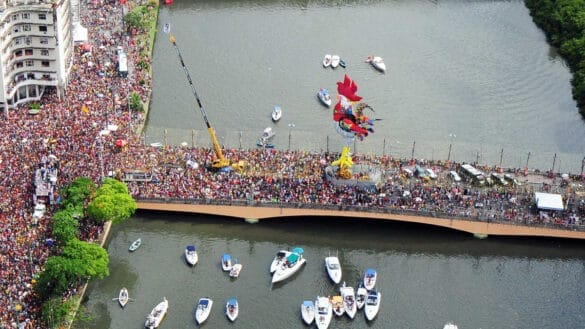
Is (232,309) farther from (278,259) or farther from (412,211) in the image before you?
(412,211)

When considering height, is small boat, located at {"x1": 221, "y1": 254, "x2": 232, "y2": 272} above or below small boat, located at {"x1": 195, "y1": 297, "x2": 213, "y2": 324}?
above

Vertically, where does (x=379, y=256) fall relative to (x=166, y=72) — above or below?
below

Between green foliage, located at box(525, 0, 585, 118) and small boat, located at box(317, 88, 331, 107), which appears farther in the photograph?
green foliage, located at box(525, 0, 585, 118)

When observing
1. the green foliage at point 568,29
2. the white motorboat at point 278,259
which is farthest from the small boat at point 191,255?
the green foliage at point 568,29

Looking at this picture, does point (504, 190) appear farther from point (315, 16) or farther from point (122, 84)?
point (315, 16)

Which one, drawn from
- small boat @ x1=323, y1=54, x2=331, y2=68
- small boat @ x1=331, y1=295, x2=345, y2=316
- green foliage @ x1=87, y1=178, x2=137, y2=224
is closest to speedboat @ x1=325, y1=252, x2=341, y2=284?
small boat @ x1=331, y1=295, x2=345, y2=316

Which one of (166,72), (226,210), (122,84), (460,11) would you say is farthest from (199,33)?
(226,210)

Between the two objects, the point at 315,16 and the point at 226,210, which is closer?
the point at 226,210

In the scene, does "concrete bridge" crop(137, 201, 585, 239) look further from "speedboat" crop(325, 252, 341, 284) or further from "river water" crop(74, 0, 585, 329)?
"speedboat" crop(325, 252, 341, 284)
